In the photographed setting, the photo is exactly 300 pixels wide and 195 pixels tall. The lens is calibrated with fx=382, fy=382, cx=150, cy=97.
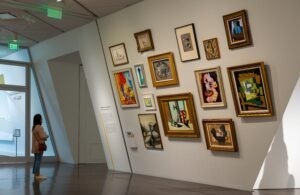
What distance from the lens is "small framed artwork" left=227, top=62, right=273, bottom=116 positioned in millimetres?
5836

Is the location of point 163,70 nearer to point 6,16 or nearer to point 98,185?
point 98,185

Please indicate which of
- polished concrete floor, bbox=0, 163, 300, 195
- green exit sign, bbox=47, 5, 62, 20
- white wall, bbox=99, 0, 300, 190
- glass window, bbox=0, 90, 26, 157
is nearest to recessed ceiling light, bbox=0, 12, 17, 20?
green exit sign, bbox=47, 5, 62, 20

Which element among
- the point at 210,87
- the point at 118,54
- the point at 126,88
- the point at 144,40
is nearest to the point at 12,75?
the point at 118,54

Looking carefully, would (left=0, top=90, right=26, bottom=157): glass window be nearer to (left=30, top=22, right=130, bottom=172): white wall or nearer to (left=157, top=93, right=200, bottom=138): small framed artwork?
(left=30, top=22, right=130, bottom=172): white wall

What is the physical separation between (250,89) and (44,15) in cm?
534

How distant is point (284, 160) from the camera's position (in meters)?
6.20

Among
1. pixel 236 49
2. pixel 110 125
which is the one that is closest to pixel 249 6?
pixel 236 49

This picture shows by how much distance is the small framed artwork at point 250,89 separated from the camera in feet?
19.1

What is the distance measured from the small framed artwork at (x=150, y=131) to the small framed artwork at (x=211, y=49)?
212cm

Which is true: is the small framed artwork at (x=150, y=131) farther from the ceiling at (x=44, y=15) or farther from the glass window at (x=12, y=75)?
the glass window at (x=12, y=75)

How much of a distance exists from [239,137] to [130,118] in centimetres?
322

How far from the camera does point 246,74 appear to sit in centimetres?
607

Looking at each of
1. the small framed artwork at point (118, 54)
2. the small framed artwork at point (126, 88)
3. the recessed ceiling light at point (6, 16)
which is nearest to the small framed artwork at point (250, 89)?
the small framed artwork at point (126, 88)

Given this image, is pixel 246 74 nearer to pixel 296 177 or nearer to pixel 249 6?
pixel 249 6
